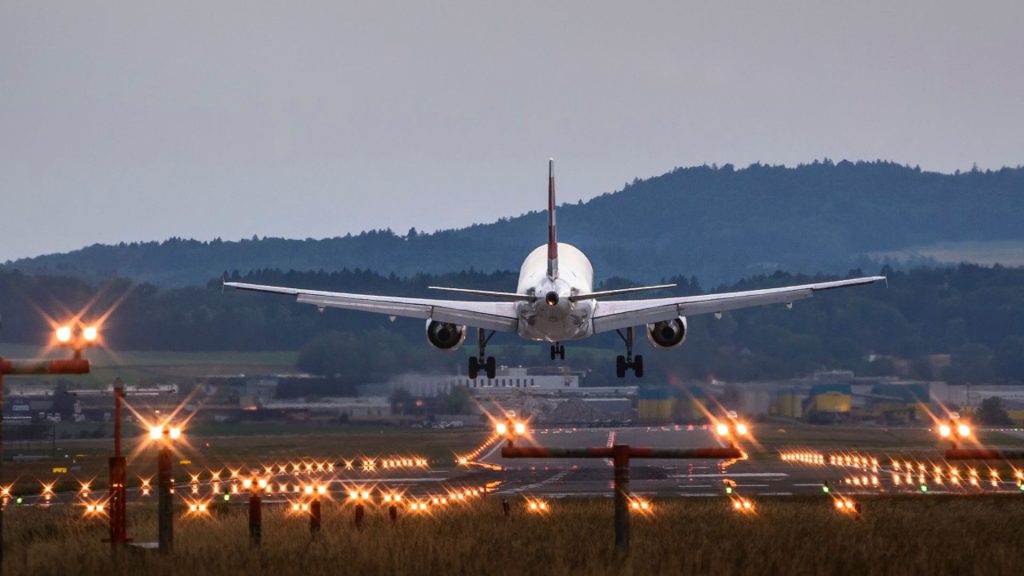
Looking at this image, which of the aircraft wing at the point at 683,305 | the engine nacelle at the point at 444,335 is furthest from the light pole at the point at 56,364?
the aircraft wing at the point at 683,305

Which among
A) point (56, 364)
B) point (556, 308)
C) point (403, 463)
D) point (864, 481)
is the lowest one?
point (864, 481)

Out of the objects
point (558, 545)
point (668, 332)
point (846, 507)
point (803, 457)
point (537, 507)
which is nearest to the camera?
point (558, 545)

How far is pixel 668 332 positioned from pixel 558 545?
126 feet

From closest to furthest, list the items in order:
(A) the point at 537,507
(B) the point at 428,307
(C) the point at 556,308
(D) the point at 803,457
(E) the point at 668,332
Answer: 1. (A) the point at 537,507
2. (C) the point at 556,308
3. (B) the point at 428,307
4. (E) the point at 668,332
5. (D) the point at 803,457

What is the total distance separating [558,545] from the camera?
23469 mm

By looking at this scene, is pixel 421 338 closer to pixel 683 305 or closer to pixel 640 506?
pixel 683 305

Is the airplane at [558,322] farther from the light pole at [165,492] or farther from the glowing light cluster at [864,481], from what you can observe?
the light pole at [165,492]

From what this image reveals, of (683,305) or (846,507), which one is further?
(683,305)

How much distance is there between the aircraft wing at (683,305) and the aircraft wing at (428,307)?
375cm

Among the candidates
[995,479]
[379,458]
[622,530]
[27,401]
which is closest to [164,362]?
[27,401]

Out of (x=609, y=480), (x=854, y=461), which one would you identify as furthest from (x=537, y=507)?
(x=854, y=461)

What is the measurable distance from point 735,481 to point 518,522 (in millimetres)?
32940

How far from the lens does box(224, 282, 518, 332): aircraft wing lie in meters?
59.9

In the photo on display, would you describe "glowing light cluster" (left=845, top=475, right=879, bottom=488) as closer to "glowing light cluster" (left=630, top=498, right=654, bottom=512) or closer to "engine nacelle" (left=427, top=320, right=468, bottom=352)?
"engine nacelle" (left=427, top=320, right=468, bottom=352)
